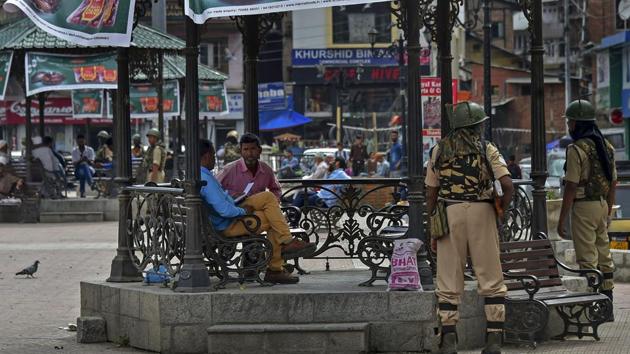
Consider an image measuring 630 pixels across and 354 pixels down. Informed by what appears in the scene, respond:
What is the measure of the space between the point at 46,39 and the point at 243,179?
60.6 feet

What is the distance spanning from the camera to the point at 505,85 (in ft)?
227

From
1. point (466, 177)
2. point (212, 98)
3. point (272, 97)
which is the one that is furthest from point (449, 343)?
point (272, 97)

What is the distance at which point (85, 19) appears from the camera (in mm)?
11898

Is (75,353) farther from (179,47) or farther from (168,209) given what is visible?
(179,47)

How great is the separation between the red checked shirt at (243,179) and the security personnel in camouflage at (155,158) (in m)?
13.5

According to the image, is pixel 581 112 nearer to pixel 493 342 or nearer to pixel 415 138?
pixel 415 138

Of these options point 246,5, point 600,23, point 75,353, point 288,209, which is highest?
point 600,23

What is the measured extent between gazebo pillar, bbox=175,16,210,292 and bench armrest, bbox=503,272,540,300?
7.92ft

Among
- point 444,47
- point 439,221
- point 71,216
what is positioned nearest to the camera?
point 439,221

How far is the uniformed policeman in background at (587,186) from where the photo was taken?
40.1 feet

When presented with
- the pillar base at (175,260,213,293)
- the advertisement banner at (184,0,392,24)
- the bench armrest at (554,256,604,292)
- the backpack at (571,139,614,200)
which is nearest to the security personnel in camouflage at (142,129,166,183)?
the backpack at (571,139,614,200)

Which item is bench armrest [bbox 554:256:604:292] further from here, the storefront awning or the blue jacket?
the storefront awning

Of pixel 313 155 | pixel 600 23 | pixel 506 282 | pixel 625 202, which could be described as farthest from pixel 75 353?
pixel 600 23

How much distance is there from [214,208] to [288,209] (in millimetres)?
2811
